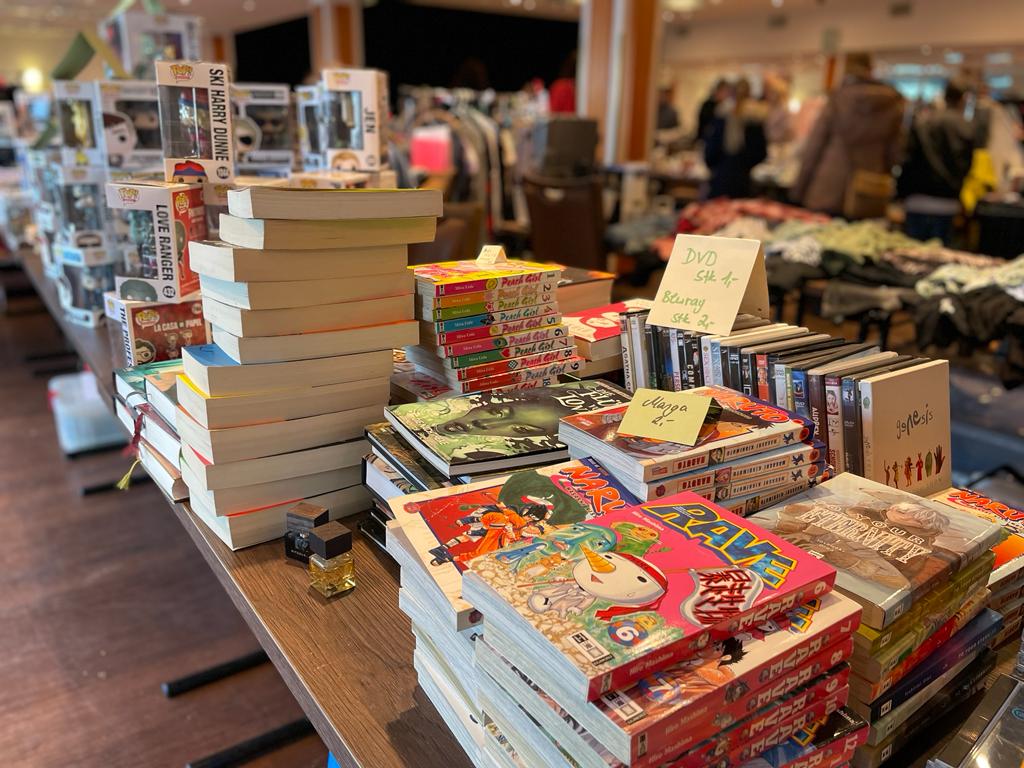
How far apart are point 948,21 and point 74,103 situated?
11.6m

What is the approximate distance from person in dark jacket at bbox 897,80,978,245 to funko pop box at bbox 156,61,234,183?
4.55 m

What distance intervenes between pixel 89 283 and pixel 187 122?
0.88 metres

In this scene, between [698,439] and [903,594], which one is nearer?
[903,594]

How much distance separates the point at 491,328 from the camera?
136 cm

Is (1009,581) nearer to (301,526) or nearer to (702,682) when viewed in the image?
(702,682)

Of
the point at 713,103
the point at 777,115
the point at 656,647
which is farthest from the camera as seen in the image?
the point at 777,115

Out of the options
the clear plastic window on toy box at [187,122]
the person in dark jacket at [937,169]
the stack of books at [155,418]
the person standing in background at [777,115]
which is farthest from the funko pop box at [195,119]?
the person standing in background at [777,115]

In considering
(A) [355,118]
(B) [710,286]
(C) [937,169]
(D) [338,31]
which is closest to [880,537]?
(B) [710,286]

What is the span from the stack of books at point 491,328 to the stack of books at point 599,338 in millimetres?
32

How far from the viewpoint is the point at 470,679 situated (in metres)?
0.78

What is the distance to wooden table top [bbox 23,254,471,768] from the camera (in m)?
0.82

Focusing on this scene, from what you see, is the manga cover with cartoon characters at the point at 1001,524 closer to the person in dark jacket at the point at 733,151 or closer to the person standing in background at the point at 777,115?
the person in dark jacket at the point at 733,151

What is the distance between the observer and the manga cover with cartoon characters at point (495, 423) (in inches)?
41.6

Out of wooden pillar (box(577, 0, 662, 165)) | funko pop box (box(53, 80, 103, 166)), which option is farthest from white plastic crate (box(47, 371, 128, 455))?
wooden pillar (box(577, 0, 662, 165))
